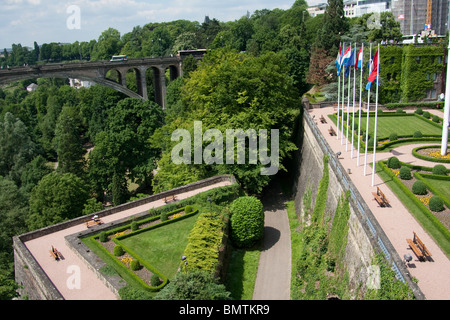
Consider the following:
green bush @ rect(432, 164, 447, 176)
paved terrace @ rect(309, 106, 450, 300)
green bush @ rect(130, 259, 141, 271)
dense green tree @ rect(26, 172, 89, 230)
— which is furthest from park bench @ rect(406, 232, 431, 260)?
dense green tree @ rect(26, 172, 89, 230)

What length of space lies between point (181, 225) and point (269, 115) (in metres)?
12.5

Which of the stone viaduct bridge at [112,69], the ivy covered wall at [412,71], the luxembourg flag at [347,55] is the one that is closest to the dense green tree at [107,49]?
the stone viaduct bridge at [112,69]

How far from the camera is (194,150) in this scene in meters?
32.5

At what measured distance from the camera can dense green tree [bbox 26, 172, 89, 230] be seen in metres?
31.7

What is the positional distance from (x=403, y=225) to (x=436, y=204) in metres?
2.35

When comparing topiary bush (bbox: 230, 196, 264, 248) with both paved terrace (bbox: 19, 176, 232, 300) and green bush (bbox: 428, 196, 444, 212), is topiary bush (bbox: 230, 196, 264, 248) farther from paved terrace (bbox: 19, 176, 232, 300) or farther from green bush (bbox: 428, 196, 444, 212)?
green bush (bbox: 428, 196, 444, 212)

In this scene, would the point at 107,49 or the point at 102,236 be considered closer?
the point at 102,236

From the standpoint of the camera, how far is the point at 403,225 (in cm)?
1956

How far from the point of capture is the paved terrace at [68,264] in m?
19.5

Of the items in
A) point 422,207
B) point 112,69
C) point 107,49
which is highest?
point 107,49

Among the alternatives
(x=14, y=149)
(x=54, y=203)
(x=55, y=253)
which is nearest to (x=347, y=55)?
(x=55, y=253)

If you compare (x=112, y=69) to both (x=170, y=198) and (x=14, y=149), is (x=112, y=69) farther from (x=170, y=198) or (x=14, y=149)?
(x=170, y=198)

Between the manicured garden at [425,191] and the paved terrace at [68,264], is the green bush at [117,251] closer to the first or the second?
the paved terrace at [68,264]

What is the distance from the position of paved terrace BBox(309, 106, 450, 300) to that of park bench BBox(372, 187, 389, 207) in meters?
0.23
